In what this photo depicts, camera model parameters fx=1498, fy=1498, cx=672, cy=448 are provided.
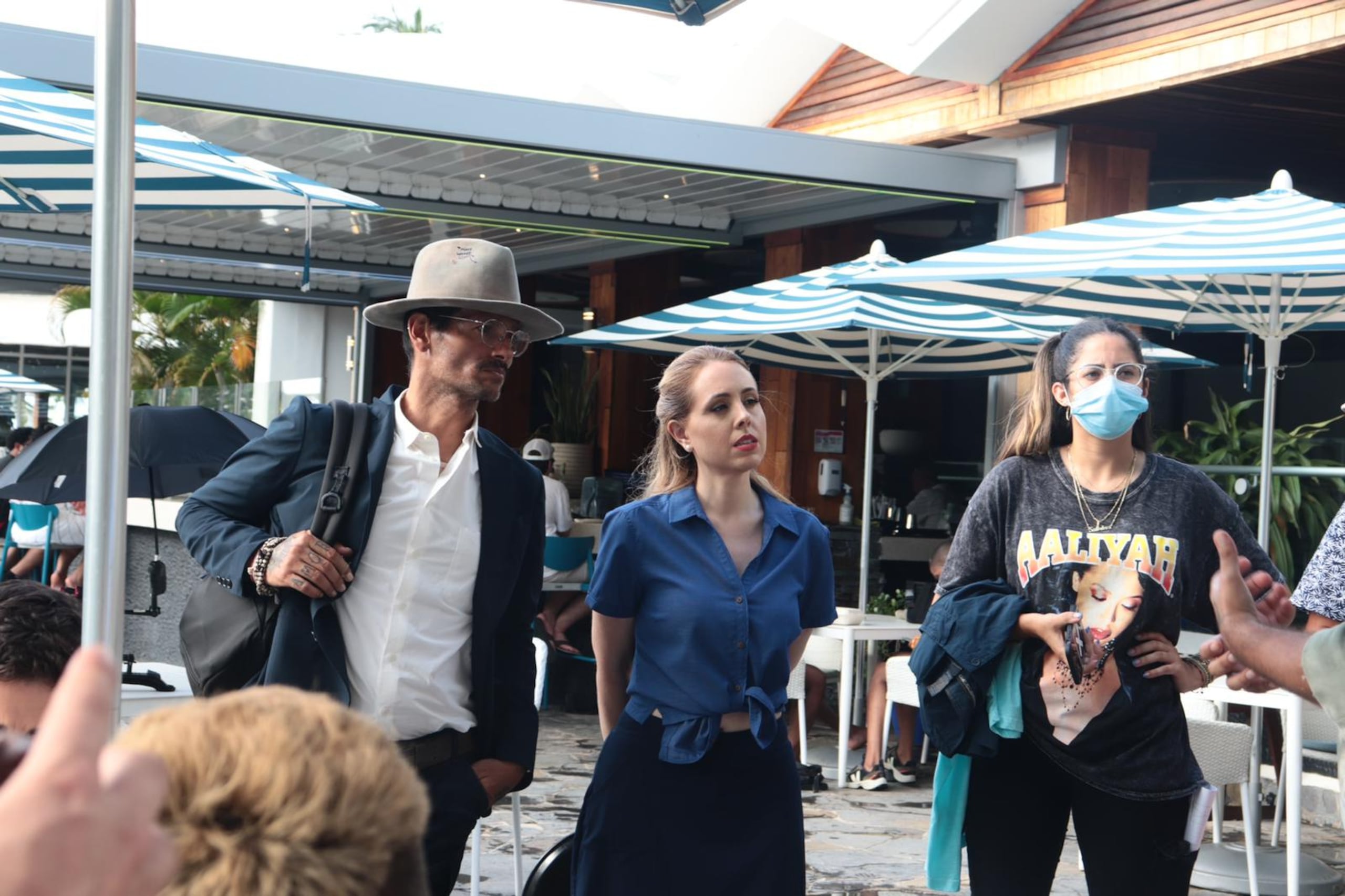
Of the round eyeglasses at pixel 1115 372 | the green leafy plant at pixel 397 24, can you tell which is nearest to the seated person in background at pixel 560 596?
the round eyeglasses at pixel 1115 372

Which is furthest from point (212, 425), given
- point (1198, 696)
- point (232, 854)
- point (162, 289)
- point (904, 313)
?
point (162, 289)

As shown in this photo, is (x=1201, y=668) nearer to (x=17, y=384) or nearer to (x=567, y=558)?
(x=567, y=558)

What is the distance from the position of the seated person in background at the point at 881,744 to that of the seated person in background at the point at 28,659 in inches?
215

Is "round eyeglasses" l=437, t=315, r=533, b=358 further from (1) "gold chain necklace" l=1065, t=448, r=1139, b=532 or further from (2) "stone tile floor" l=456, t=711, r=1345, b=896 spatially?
(2) "stone tile floor" l=456, t=711, r=1345, b=896

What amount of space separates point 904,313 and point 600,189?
3447 mm

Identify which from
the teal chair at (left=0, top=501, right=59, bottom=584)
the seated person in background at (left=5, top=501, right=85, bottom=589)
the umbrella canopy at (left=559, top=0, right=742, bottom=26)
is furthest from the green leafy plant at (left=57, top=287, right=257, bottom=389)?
the umbrella canopy at (left=559, top=0, right=742, bottom=26)

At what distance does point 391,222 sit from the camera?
12578 millimetres

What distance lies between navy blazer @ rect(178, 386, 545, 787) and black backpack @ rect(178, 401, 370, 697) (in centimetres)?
3

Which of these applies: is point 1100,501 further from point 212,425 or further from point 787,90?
point 787,90

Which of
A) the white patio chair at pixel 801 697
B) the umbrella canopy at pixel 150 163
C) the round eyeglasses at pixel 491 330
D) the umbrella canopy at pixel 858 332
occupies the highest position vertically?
the umbrella canopy at pixel 150 163

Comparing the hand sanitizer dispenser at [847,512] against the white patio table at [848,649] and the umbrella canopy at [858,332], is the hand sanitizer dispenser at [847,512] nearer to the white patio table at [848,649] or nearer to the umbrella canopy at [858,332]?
the umbrella canopy at [858,332]

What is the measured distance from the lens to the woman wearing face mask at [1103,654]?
312 centimetres

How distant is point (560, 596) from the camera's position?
9.63m

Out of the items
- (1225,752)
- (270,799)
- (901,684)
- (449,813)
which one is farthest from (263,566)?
(901,684)
